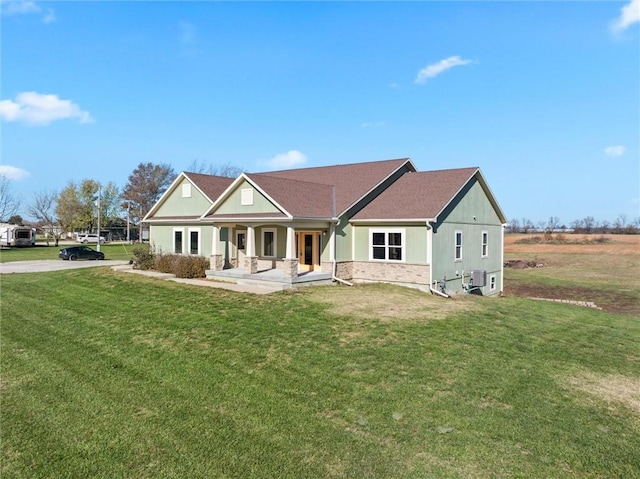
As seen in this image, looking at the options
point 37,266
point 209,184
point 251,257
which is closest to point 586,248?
point 209,184

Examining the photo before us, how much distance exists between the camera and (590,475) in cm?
472

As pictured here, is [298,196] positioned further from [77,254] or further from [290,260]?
[77,254]

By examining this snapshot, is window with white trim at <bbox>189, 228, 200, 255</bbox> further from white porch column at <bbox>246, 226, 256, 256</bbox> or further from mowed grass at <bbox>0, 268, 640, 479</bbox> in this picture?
mowed grass at <bbox>0, 268, 640, 479</bbox>

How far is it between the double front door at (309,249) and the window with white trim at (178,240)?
329 inches

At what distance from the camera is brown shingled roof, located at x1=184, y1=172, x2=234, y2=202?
23906mm

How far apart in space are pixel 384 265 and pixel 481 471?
14057 millimetres

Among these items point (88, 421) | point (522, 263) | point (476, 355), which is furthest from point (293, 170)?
point (522, 263)

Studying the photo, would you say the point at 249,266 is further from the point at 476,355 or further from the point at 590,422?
the point at 590,422

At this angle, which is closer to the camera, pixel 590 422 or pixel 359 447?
pixel 359 447

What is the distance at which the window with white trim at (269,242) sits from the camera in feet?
68.6

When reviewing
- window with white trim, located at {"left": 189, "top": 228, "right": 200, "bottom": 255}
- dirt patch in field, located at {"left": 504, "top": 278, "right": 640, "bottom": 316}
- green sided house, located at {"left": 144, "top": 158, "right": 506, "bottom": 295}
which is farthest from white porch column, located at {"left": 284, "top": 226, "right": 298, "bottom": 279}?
dirt patch in field, located at {"left": 504, "top": 278, "right": 640, "bottom": 316}

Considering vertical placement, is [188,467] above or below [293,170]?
below

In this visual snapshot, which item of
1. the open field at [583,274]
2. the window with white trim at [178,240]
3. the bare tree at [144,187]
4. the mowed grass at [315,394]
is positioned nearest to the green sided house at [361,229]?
the window with white trim at [178,240]

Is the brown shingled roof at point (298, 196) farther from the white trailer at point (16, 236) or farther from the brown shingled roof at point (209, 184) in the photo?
the white trailer at point (16, 236)
